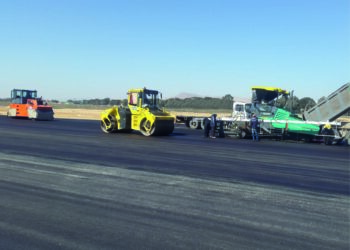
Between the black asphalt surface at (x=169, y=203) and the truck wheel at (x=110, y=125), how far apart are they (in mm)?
10515

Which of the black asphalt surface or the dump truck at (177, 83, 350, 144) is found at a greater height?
the dump truck at (177, 83, 350, 144)

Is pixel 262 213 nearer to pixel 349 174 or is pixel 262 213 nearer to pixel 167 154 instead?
pixel 349 174

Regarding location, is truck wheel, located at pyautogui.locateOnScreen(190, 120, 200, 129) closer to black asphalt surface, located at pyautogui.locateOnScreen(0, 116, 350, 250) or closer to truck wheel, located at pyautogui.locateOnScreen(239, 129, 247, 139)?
truck wheel, located at pyautogui.locateOnScreen(239, 129, 247, 139)

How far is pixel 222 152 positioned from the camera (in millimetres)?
15359

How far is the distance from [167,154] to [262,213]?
7572mm

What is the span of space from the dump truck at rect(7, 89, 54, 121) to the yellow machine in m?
14.9

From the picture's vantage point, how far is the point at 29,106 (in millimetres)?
36188

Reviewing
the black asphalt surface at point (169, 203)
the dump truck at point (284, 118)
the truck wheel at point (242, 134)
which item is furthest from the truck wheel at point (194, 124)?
the black asphalt surface at point (169, 203)

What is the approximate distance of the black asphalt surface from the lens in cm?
544

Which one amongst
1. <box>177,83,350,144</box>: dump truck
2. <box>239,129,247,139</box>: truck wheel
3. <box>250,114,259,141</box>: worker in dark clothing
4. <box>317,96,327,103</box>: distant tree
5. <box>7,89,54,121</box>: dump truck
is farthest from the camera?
<box>7,89,54,121</box>: dump truck

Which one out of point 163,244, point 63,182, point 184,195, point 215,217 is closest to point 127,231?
point 163,244

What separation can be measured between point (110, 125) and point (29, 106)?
15.2m

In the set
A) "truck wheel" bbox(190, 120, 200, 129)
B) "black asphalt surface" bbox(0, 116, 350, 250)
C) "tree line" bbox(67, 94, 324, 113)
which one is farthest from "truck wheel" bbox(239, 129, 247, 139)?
"black asphalt surface" bbox(0, 116, 350, 250)

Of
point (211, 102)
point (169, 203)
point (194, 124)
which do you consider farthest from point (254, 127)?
point (211, 102)
